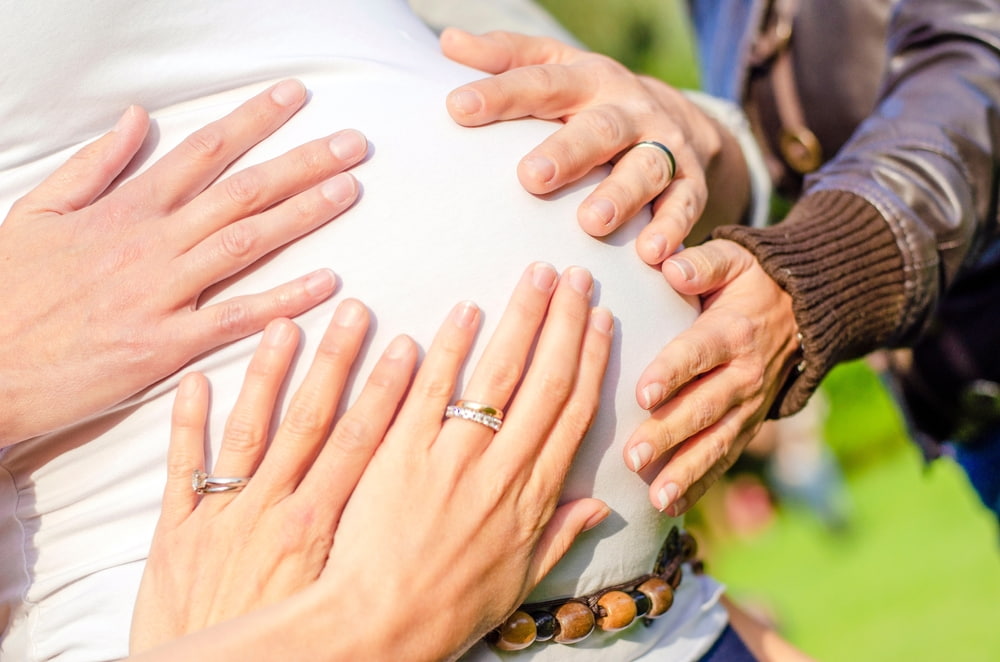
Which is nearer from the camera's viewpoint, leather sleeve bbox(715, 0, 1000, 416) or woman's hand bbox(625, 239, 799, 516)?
woman's hand bbox(625, 239, 799, 516)

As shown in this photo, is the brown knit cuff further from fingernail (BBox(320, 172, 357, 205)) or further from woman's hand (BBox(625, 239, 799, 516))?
fingernail (BBox(320, 172, 357, 205))

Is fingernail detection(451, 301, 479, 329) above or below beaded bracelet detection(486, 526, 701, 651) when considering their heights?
above

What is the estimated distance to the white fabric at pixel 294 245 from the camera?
90 cm

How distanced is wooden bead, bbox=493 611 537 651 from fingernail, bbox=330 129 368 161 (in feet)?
1.71

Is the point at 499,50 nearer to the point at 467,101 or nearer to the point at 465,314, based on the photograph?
the point at 467,101

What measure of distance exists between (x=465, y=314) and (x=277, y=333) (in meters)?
0.19

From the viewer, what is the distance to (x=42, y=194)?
0.92 metres

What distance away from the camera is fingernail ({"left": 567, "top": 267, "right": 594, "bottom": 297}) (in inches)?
37.0

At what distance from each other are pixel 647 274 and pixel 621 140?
0.18m

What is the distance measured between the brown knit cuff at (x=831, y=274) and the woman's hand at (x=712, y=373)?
29mm

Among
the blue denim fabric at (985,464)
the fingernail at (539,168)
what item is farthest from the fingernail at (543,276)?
the blue denim fabric at (985,464)

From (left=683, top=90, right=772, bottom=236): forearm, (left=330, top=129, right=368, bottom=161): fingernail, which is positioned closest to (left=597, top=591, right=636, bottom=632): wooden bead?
(left=330, top=129, right=368, bottom=161): fingernail

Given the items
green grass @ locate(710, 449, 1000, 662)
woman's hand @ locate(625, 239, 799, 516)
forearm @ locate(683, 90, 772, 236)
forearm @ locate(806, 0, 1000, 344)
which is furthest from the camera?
green grass @ locate(710, 449, 1000, 662)

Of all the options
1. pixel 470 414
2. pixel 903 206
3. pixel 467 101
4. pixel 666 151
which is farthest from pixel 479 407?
pixel 903 206
